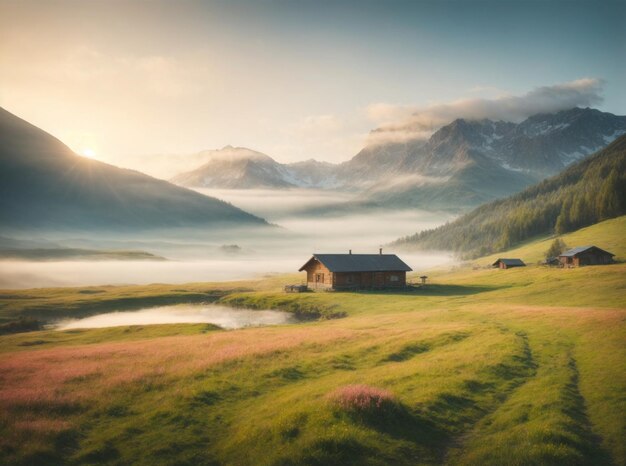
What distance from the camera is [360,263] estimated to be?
4163 inches

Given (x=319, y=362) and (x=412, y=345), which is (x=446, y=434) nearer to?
(x=319, y=362)

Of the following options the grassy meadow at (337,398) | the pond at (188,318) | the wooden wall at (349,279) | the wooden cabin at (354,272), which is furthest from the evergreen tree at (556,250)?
the pond at (188,318)

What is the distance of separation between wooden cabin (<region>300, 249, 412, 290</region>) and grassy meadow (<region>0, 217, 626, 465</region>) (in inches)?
2038

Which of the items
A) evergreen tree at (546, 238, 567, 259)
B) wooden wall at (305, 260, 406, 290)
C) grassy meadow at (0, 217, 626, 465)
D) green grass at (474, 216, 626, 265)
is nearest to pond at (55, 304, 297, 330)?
wooden wall at (305, 260, 406, 290)

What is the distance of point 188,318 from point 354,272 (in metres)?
41.3

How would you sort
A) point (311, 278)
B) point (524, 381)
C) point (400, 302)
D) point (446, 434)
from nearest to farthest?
point (446, 434), point (524, 381), point (400, 302), point (311, 278)

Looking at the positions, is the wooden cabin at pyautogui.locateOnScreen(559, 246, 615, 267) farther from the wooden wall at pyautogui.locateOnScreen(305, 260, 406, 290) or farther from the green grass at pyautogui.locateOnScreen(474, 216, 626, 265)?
the wooden wall at pyautogui.locateOnScreen(305, 260, 406, 290)

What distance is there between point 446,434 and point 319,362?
45.9 ft

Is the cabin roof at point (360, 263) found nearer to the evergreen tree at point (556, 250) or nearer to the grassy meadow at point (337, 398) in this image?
the grassy meadow at point (337, 398)

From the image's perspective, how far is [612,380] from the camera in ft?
89.0

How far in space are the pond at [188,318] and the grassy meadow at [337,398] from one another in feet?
82.3

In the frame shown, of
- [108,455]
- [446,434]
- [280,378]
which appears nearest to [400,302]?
[280,378]

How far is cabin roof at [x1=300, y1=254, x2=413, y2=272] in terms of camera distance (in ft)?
335

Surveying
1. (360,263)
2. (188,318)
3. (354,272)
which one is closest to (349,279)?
(354,272)
